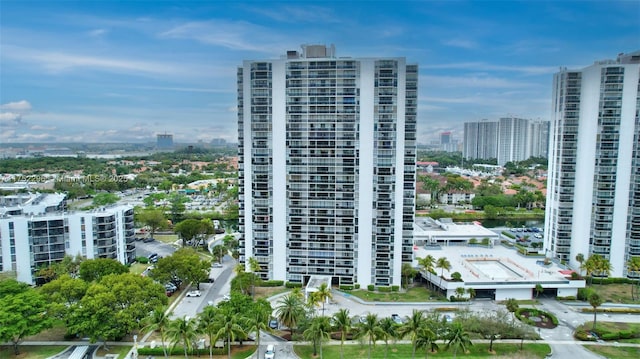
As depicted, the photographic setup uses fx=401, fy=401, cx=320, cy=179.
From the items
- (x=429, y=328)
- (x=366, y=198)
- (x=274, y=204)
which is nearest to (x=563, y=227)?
(x=366, y=198)

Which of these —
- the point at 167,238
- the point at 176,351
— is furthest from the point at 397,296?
the point at 167,238

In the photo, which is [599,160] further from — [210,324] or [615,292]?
[210,324]

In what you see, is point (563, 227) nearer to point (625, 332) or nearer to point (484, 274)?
point (484, 274)

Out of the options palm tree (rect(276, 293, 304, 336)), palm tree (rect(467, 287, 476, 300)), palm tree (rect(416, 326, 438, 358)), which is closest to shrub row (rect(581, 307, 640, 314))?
palm tree (rect(467, 287, 476, 300))

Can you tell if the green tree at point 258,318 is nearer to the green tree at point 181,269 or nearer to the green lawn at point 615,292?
the green tree at point 181,269

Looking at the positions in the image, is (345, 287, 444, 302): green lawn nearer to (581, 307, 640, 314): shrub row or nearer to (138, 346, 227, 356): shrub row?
(581, 307, 640, 314): shrub row
